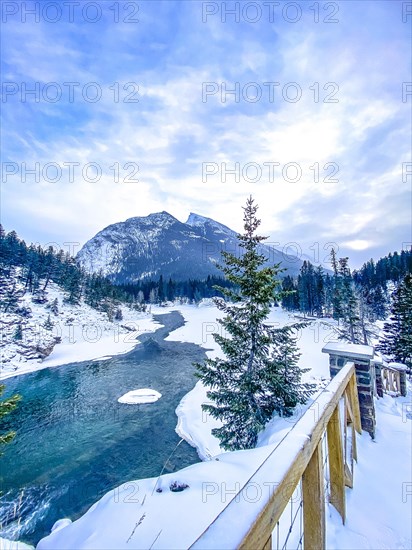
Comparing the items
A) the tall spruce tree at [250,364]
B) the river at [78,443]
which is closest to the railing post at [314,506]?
the tall spruce tree at [250,364]

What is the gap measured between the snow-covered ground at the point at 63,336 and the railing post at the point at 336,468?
1008 inches

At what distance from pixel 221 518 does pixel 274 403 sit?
8024mm

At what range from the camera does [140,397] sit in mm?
16547

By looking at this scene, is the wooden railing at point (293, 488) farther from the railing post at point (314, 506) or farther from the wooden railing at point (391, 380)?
the wooden railing at point (391, 380)

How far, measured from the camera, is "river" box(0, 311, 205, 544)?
8.63 metres

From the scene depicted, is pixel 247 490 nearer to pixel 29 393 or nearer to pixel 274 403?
pixel 274 403

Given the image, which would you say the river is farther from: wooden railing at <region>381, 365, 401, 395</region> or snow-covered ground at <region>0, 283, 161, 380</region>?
wooden railing at <region>381, 365, 401, 395</region>

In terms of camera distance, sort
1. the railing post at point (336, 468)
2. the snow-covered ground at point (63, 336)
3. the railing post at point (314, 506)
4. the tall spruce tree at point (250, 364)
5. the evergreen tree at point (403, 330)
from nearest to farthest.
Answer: the railing post at point (314, 506) → the railing post at point (336, 468) → the tall spruce tree at point (250, 364) → the evergreen tree at point (403, 330) → the snow-covered ground at point (63, 336)

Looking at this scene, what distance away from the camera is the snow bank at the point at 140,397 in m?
16.0

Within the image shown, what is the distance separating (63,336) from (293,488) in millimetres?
36224

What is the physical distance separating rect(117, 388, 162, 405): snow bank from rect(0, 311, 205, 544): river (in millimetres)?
448

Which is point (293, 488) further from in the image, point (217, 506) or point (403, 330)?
point (403, 330)

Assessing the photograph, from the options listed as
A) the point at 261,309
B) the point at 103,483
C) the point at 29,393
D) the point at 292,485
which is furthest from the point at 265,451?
the point at 29,393

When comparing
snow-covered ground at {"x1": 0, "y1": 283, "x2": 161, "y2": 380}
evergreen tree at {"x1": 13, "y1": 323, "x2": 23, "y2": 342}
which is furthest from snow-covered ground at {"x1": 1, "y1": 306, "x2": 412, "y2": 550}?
evergreen tree at {"x1": 13, "y1": 323, "x2": 23, "y2": 342}
